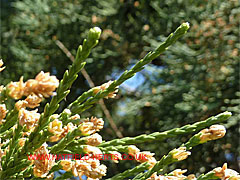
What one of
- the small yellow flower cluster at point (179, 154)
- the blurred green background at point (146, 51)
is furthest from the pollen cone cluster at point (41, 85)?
the blurred green background at point (146, 51)

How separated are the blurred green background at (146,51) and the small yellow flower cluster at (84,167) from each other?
4.86 feet

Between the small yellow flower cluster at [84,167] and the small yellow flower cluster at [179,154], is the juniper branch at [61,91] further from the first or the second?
the small yellow flower cluster at [179,154]

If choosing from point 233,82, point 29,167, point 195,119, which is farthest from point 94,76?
point 29,167

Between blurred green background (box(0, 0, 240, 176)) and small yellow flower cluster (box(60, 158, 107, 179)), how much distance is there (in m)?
Result: 1.48

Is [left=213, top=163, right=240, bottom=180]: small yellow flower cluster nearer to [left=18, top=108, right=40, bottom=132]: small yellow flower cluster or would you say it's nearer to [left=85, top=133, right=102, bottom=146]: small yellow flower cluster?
[left=85, top=133, right=102, bottom=146]: small yellow flower cluster

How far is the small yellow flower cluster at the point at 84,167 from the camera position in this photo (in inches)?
20.4

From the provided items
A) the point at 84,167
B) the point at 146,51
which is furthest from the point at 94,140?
the point at 146,51

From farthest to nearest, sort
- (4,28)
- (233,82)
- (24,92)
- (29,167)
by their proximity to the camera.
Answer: (4,28) → (233,82) → (29,167) → (24,92)

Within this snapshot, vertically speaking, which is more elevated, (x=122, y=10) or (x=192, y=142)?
(x=122, y=10)

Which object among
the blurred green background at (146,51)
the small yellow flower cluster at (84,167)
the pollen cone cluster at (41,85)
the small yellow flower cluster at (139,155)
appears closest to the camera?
the pollen cone cluster at (41,85)

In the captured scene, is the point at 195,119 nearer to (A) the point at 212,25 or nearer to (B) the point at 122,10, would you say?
(A) the point at 212,25

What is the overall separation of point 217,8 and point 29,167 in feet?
6.15

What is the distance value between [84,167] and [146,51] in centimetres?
183

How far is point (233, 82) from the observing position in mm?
1991
